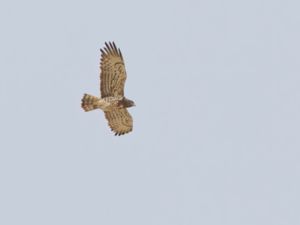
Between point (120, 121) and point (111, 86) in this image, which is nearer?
point (111, 86)

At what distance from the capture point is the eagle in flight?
2239 cm

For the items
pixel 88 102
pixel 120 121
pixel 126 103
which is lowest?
pixel 88 102

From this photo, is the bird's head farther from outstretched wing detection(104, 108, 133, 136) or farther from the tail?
the tail

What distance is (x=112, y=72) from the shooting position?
22578mm

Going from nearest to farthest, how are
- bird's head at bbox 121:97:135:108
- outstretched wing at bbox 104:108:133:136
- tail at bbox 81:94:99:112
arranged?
1. tail at bbox 81:94:99:112
2. bird's head at bbox 121:97:135:108
3. outstretched wing at bbox 104:108:133:136

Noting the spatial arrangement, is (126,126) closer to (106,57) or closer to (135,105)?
(135,105)

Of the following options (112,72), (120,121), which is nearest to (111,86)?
(112,72)

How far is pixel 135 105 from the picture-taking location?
23688 millimetres

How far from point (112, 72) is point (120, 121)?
2.01m

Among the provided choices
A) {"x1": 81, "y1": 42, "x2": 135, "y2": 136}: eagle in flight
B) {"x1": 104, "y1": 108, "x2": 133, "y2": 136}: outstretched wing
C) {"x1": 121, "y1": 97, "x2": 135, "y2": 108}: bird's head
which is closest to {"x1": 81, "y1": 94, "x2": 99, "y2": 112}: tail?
{"x1": 81, "y1": 42, "x2": 135, "y2": 136}: eagle in flight

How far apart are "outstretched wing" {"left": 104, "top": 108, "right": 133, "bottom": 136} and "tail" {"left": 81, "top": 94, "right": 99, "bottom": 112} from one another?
140cm

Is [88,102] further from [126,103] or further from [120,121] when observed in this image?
[120,121]

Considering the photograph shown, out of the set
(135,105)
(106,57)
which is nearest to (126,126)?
(135,105)

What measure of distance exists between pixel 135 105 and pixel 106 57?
2.07m
